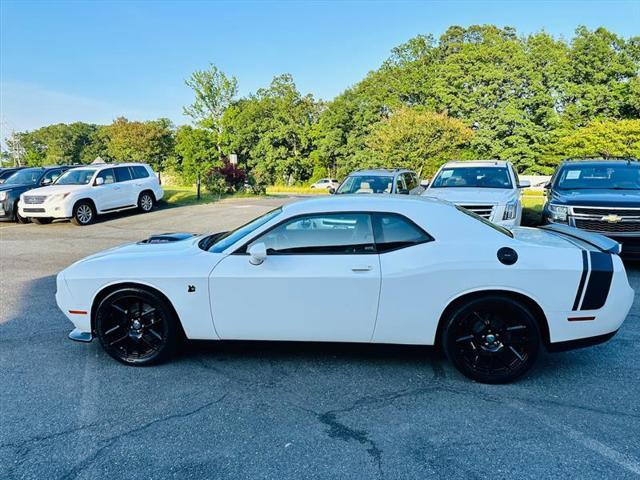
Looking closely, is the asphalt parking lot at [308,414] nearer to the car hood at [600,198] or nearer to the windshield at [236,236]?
the windshield at [236,236]

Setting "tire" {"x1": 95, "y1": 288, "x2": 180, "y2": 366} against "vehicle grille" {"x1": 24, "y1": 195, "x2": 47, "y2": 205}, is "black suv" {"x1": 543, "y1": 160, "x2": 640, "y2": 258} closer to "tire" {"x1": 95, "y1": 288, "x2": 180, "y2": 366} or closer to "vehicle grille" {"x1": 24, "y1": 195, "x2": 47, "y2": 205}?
"tire" {"x1": 95, "y1": 288, "x2": 180, "y2": 366}

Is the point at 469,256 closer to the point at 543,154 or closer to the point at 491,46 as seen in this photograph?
the point at 543,154

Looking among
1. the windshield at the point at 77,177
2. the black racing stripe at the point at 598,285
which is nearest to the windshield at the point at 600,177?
the black racing stripe at the point at 598,285

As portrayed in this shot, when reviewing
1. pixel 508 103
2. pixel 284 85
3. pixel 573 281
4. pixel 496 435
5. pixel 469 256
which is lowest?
pixel 496 435

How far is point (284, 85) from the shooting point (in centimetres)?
5738

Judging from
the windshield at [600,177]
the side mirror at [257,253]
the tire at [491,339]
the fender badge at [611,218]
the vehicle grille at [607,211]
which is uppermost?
the windshield at [600,177]

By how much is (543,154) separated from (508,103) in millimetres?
6147

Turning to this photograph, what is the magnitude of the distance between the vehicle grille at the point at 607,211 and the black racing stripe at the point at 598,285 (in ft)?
13.6

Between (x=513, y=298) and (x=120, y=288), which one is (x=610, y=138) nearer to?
(x=513, y=298)

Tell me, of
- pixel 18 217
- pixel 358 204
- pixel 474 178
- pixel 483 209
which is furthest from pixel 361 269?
pixel 18 217

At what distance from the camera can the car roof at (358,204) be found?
3.66 metres

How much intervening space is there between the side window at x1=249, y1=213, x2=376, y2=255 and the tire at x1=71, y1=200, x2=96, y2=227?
11.6 metres

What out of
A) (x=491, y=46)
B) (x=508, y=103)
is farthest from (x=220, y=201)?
(x=491, y=46)

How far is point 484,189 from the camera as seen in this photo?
28.8 feet
